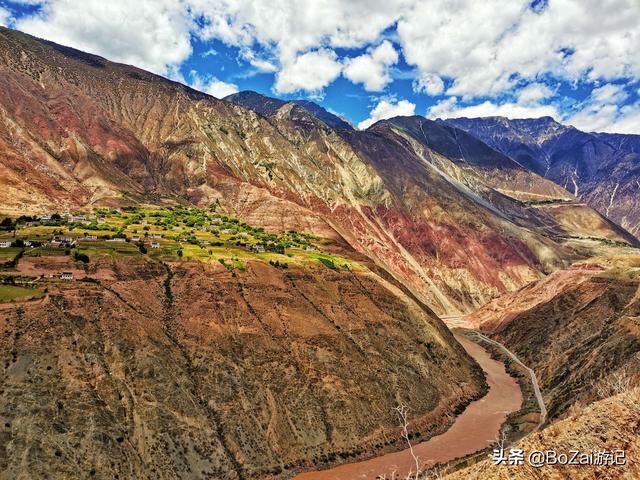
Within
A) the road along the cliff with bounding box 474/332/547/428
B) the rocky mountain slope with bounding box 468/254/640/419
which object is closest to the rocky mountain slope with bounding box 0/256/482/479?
the road along the cliff with bounding box 474/332/547/428

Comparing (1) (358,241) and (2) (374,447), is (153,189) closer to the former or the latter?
(1) (358,241)

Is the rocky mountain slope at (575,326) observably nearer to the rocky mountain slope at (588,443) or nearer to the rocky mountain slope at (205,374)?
the rocky mountain slope at (205,374)

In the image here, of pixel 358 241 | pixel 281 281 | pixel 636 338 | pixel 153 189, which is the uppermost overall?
pixel 153 189

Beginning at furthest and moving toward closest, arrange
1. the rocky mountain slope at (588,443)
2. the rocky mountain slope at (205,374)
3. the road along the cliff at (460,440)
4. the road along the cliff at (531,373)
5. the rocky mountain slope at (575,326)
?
1. the road along the cliff at (531,373)
2. the rocky mountain slope at (575,326)
3. the road along the cliff at (460,440)
4. the rocky mountain slope at (205,374)
5. the rocky mountain slope at (588,443)

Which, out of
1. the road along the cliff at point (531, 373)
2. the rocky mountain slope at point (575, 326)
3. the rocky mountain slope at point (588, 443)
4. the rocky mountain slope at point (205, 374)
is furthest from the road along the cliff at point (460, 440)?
the rocky mountain slope at point (588, 443)

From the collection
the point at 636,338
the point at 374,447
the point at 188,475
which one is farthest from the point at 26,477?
the point at 636,338

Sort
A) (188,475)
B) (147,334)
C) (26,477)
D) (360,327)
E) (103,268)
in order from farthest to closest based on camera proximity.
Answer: (360,327) → (103,268) → (147,334) → (188,475) → (26,477)

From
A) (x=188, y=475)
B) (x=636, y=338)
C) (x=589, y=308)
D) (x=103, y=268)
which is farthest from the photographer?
(x=589, y=308)

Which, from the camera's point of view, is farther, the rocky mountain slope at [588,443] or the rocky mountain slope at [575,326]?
the rocky mountain slope at [575,326]

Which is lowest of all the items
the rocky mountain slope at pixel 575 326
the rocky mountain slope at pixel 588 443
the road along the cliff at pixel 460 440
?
the rocky mountain slope at pixel 588 443
